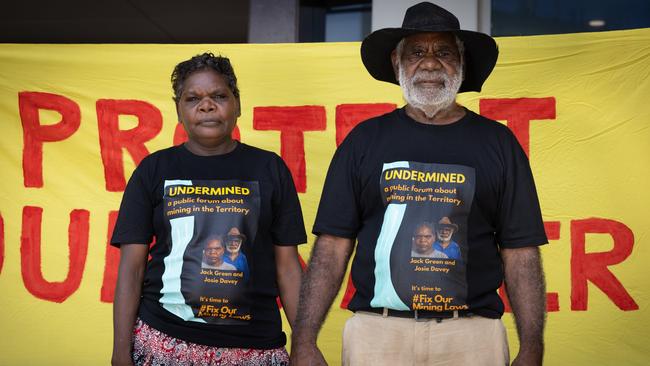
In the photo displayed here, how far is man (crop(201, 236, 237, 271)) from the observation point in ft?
9.05

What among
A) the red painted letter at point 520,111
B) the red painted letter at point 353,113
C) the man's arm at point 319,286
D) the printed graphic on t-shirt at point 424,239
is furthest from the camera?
the red painted letter at point 353,113

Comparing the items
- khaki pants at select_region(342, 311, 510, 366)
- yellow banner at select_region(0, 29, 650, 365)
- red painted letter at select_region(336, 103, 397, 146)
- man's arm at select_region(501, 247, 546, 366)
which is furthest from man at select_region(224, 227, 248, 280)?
red painted letter at select_region(336, 103, 397, 146)

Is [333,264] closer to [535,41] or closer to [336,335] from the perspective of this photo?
[336,335]

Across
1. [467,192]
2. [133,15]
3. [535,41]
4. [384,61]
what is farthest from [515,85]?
[133,15]

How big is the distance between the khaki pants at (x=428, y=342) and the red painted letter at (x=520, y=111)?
1.69m

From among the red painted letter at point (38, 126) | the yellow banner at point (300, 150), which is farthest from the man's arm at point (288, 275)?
the red painted letter at point (38, 126)

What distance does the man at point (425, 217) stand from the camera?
2523 mm

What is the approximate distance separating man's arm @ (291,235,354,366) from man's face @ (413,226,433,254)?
10.3 inches

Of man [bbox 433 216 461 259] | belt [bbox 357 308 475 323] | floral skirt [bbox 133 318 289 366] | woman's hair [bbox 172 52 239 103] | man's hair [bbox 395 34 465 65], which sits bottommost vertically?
floral skirt [bbox 133 318 289 366]

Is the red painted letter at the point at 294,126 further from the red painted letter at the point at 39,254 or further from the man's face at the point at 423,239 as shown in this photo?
the man's face at the point at 423,239

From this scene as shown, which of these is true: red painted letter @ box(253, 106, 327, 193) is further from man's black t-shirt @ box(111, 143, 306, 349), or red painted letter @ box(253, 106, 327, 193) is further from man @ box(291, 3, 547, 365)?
man @ box(291, 3, 547, 365)

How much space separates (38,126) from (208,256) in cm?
189

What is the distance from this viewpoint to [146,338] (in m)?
2.78

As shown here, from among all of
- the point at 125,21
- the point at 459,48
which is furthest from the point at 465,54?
the point at 125,21
